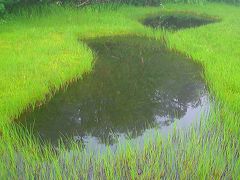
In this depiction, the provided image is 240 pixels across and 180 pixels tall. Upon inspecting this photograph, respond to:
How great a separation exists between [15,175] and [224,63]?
17.6ft

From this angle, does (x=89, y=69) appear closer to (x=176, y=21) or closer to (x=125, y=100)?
(x=125, y=100)

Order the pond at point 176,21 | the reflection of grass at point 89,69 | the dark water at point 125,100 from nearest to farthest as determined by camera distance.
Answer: the reflection of grass at point 89,69
the dark water at point 125,100
the pond at point 176,21

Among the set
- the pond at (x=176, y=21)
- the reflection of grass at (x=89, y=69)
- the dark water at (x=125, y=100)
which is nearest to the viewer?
the reflection of grass at (x=89, y=69)

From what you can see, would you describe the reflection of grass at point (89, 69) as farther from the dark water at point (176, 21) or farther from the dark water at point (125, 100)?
the dark water at point (176, 21)

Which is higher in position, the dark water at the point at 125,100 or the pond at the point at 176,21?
the pond at the point at 176,21

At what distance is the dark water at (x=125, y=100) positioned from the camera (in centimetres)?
623

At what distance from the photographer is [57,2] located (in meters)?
13.5

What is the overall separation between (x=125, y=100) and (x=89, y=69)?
164 centimetres

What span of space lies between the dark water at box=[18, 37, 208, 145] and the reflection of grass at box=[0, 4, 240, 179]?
0.30m

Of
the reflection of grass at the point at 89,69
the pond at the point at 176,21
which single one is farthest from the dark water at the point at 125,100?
the pond at the point at 176,21

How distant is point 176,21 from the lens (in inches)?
552

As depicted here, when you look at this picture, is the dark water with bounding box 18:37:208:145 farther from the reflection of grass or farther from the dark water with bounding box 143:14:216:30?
the dark water with bounding box 143:14:216:30

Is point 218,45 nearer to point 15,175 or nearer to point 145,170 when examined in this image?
point 145,170

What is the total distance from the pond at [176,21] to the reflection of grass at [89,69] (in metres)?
0.60
